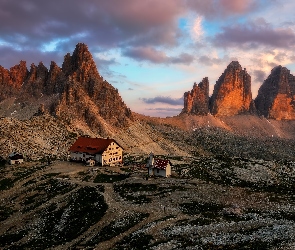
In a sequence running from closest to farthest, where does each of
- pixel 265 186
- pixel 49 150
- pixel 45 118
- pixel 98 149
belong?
1. pixel 265 186
2. pixel 98 149
3. pixel 49 150
4. pixel 45 118

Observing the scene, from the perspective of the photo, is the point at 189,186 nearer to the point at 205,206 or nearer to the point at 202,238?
the point at 205,206

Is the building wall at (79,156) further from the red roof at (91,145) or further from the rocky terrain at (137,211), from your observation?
the rocky terrain at (137,211)

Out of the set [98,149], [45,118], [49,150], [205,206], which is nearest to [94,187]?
[205,206]

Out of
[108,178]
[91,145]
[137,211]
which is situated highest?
[91,145]

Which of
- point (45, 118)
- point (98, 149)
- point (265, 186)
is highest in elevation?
point (45, 118)

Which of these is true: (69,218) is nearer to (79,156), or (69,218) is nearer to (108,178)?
(108,178)

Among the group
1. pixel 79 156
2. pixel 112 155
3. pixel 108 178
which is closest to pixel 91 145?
pixel 79 156

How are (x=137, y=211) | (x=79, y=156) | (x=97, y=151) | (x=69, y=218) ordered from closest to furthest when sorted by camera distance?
(x=137, y=211) → (x=69, y=218) → (x=97, y=151) → (x=79, y=156)

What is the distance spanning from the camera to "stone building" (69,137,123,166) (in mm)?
99425

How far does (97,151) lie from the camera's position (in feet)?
328

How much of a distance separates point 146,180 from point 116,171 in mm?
16495

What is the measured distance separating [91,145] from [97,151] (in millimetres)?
4696

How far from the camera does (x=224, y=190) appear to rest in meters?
65.5

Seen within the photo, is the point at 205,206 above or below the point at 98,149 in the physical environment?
below
